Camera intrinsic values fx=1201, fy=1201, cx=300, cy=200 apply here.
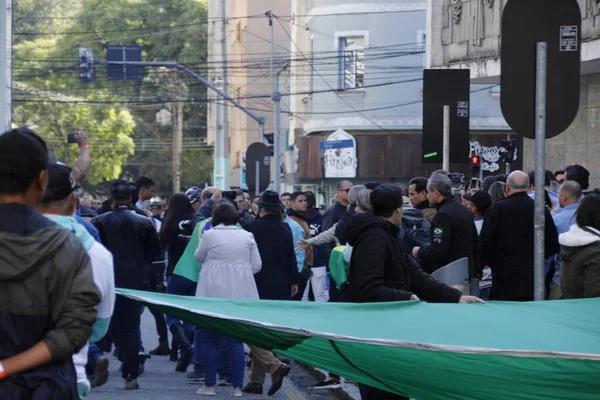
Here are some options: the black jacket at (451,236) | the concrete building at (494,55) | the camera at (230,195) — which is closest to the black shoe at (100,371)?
the black jacket at (451,236)

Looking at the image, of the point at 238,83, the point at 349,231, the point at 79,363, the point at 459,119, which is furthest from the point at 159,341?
the point at 238,83

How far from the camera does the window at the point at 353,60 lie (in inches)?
1644

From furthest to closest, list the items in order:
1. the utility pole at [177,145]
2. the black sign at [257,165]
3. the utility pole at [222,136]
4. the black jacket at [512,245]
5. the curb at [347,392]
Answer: the utility pole at [177,145] < the utility pole at [222,136] < the black sign at [257,165] < the curb at [347,392] < the black jacket at [512,245]

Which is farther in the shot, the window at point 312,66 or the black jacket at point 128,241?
the window at point 312,66

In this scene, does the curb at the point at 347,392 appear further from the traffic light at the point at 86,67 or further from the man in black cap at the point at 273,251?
the traffic light at the point at 86,67

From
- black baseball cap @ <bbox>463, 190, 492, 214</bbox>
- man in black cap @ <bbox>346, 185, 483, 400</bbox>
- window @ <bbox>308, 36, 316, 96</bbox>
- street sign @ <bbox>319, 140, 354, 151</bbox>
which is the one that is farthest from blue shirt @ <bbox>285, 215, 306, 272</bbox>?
window @ <bbox>308, 36, 316, 96</bbox>

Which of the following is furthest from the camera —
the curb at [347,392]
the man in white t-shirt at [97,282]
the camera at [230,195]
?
the camera at [230,195]

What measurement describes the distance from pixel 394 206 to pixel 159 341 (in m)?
7.59

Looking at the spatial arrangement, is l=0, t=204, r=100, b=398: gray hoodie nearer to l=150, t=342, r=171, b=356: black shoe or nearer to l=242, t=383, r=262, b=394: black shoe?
l=242, t=383, r=262, b=394: black shoe

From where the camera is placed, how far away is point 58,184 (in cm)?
553

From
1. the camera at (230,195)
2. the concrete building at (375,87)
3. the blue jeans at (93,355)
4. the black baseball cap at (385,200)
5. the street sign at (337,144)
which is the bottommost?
the blue jeans at (93,355)

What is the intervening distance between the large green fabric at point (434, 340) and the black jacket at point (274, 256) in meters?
5.39

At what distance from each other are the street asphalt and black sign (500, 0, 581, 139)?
475 centimetres

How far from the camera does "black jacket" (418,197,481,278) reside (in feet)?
32.8
